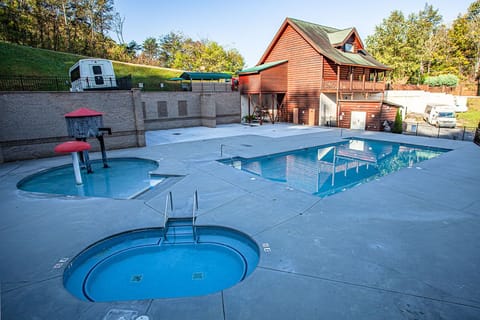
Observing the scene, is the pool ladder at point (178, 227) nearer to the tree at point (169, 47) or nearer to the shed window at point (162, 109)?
the shed window at point (162, 109)

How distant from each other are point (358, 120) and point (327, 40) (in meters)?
10.1

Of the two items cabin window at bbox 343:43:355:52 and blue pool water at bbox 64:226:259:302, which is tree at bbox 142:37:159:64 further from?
blue pool water at bbox 64:226:259:302

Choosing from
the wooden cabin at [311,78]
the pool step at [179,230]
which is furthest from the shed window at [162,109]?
the pool step at [179,230]

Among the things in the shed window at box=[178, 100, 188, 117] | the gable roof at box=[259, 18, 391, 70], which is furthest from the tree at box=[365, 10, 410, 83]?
the shed window at box=[178, 100, 188, 117]

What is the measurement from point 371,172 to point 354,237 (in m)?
7.00

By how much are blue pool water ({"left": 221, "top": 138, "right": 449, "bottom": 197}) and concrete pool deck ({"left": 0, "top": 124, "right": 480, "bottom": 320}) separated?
55.9 inches

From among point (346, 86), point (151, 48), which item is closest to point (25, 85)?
point (346, 86)

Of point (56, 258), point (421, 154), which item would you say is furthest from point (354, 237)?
point (421, 154)

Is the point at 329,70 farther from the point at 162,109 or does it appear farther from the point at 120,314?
the point at 120,314

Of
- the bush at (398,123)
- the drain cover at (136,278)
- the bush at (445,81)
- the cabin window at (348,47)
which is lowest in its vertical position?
Answer: the drain cover at (136,278)

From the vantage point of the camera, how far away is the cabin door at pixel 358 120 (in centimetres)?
2105

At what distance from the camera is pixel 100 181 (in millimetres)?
10750

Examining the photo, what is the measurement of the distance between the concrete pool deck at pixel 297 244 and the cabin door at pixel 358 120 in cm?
1079

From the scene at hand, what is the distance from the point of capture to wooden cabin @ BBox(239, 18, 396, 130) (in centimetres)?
2308
